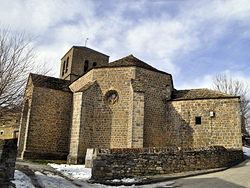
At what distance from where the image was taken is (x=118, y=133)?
13.9 meters

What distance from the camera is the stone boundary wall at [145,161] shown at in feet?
27.4

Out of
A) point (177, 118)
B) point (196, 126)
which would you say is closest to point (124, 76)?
point (177, 118)

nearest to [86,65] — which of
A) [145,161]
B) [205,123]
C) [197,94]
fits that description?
[197,94]

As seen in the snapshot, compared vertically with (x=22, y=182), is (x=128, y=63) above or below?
above

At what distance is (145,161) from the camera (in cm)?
872

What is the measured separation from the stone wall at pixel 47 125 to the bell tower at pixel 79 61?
6706mm

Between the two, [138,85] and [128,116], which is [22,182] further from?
[138,85]

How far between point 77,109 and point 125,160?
640 cm

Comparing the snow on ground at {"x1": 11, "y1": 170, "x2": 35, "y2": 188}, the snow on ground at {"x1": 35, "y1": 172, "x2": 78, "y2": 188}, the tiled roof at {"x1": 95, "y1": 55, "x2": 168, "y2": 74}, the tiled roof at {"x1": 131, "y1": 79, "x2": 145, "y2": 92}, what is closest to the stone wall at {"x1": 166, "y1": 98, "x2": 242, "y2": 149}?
the tiled roof at {"x1": 131, "y1": 79, "x2": 145, "y2": 92}

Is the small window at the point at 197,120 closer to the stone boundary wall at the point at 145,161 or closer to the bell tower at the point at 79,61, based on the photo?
the stone boundary wall at the point at 145,161

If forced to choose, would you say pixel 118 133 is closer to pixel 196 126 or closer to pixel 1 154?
pixel 196 126

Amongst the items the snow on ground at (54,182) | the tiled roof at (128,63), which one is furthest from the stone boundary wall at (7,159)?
the tiled roof at (128,63)

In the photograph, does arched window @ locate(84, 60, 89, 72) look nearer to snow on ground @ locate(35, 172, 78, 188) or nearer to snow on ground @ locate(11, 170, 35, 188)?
snow on ground @ locate(35, 172, 78, 188)

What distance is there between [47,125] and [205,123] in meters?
10.8
